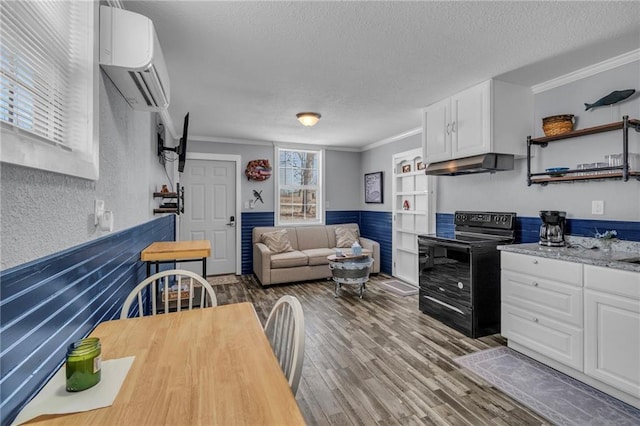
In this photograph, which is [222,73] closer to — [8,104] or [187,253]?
[187,253]

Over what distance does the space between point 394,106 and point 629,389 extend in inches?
119

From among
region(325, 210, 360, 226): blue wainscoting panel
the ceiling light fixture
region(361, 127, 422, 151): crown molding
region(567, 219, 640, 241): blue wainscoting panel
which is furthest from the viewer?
region(325, 210, 360, 226): blue wainscoting panel

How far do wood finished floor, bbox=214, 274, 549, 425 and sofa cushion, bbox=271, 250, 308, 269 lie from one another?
940 mm

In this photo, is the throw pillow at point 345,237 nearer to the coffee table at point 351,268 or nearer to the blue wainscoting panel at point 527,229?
the coffee table at point 351,268

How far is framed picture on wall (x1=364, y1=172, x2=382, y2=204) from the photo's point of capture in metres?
5.54

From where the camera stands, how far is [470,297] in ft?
9.45

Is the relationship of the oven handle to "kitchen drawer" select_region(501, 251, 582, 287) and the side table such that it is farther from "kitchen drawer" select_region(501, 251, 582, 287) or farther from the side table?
the side table

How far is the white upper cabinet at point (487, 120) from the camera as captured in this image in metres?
2.81

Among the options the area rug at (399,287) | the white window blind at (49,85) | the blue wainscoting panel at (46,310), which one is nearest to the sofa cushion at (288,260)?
the area rug at (399,287)

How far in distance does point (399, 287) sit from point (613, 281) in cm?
278

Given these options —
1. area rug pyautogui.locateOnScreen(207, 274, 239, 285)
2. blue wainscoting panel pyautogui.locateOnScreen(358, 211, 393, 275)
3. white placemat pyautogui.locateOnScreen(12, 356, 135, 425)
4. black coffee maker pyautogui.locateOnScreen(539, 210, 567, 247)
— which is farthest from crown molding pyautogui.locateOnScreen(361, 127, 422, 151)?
white placemat pyautogui.locateOnScreen(12, 356, 135, 425)

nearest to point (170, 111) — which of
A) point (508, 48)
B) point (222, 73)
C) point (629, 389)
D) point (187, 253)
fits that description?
point (222, 73)

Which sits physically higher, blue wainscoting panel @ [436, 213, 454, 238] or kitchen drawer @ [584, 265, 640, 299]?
blue wainscoting panel @ [436, 213, 454, 238]

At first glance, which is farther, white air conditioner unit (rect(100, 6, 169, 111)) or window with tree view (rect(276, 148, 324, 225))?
window with tree view (rect(276, 148, 324, 225))
